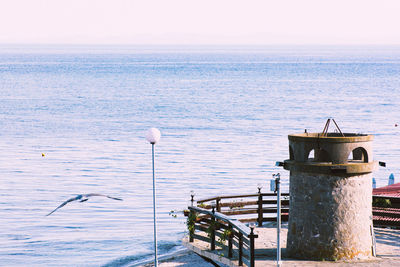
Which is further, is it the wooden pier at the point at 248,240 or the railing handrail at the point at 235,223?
the wooden pier at the point at 248,240

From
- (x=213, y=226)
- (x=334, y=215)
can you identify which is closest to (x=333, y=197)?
(x=334, y=215)

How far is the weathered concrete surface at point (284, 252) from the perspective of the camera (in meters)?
16.5

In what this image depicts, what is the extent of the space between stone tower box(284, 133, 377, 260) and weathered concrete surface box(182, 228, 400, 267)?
296mm

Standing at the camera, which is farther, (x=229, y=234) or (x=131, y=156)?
(x=131, y=156)

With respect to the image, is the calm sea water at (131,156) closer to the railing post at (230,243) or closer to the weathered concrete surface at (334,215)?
the railing post at (230,243)

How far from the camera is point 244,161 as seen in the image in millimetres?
54969

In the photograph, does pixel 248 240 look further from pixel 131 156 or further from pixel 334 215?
pixel 131 156

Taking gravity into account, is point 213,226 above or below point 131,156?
above

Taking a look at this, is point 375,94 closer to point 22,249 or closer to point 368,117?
point 368,117

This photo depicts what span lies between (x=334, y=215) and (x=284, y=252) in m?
1.79

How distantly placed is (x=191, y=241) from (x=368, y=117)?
74998 mm

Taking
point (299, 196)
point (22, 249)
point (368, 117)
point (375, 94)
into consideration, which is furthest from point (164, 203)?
point (375, 94)

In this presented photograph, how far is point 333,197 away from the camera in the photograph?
16.5 meters

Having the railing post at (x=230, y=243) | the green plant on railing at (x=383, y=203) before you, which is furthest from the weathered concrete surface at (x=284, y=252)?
the green plant on railing at (x=383, y=203)
